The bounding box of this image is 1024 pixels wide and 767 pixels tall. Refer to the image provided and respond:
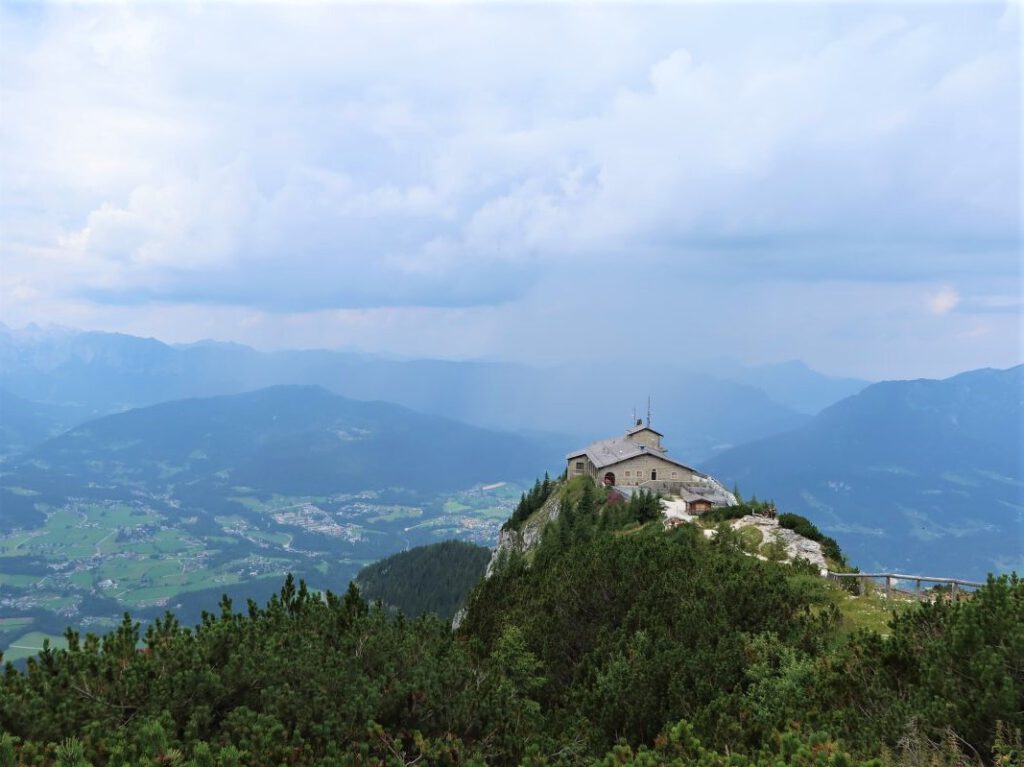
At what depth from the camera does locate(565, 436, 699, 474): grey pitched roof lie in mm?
56625

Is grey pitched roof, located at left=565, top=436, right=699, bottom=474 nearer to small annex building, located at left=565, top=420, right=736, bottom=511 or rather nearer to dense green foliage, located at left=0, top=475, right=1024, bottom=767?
small annex building, located at left=565, top=420, right=736, bottom=511

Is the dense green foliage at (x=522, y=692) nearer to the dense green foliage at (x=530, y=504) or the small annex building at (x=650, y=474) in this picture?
the small annex building at (x=650, y=474)

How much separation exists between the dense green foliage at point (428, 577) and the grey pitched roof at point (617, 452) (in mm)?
47226

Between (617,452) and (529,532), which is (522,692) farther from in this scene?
(617,452)

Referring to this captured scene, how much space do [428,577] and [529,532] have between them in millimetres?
67053

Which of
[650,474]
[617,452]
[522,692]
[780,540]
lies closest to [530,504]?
[617,452]

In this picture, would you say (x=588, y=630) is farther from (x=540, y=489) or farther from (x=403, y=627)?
(x=540, y=489)

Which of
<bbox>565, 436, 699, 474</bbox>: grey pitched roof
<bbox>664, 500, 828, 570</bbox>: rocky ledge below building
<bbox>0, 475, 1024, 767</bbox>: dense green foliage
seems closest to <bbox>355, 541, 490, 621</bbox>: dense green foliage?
<bbox>565, 436, 699, 474</bbox>: grey pitched roof

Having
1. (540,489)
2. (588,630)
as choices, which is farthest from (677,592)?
(540,489)

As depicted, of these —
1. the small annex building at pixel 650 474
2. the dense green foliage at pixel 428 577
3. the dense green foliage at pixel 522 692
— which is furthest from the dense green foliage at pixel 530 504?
the dense green foliage at pixel 522 692

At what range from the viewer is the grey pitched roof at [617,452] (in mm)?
56625

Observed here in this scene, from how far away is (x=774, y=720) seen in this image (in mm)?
9758

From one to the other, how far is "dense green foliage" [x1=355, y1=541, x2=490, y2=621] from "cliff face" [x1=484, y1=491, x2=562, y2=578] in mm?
41037

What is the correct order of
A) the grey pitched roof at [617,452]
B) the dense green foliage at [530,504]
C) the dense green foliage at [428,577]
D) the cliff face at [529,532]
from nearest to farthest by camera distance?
the cliff face at [529,532], the grey pitched roof at [617,452], the dense green foliage at [530,504], the dense green foliage at [428,577]
